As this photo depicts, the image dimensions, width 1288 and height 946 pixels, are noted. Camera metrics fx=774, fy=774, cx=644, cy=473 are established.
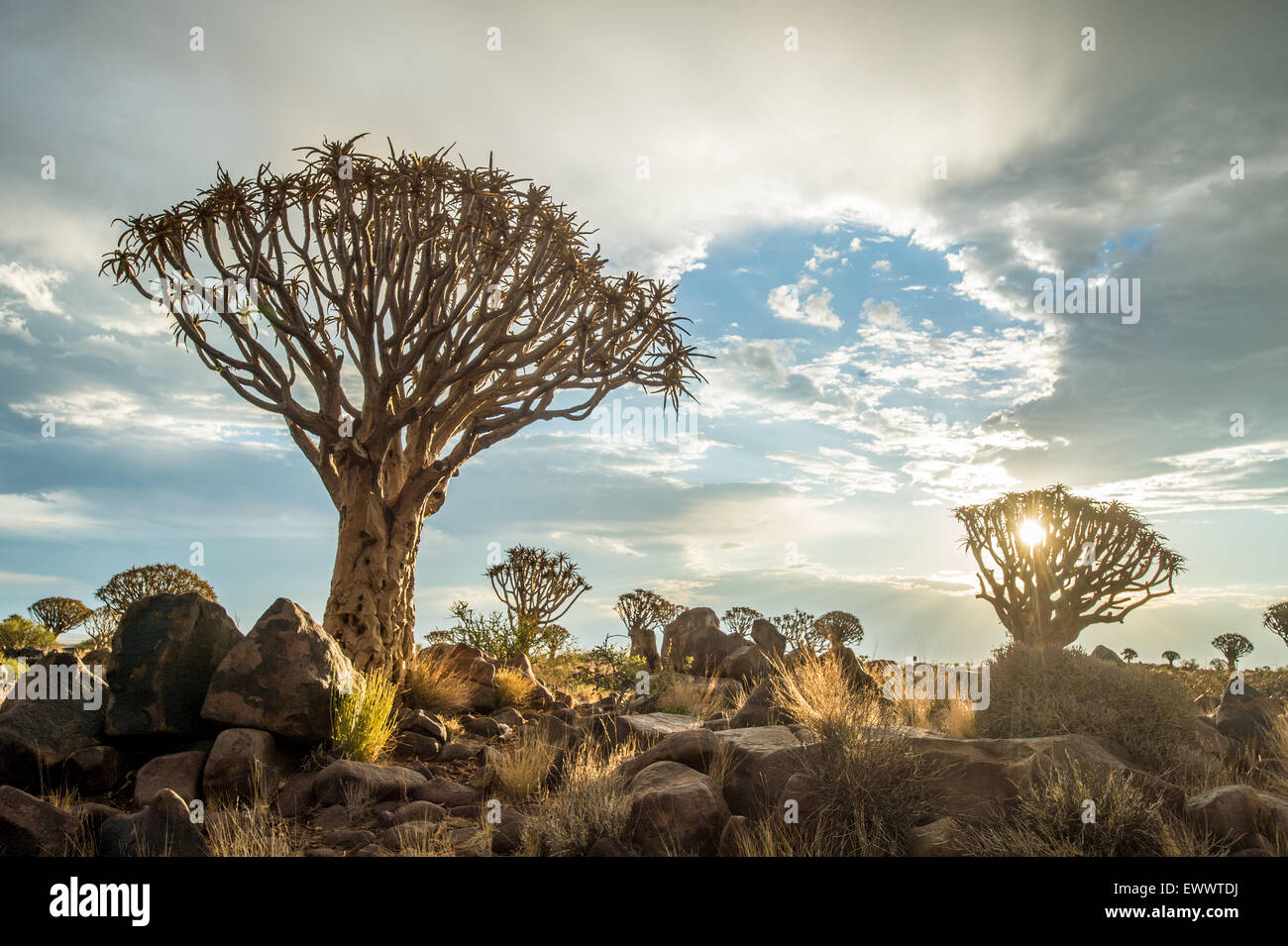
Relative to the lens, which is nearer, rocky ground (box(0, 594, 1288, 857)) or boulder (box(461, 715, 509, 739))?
rocky ground (box(0, 594, 1288, 857))

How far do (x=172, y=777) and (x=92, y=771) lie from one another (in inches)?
34.7

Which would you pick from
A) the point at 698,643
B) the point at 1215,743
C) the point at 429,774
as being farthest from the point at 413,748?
the point at 1215,743

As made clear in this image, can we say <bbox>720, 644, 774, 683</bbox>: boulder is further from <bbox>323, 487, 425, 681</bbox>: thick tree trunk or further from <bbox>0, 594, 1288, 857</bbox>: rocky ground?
<bbox>323, 487, 425, 681</bbox>: thick tree trunk

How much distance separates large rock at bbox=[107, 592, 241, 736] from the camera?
7.20 meters

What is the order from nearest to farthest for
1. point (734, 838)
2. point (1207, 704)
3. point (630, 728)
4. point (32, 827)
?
point (734, 838)
point (32, 827)
point (630, 728)
point (1207, 704)

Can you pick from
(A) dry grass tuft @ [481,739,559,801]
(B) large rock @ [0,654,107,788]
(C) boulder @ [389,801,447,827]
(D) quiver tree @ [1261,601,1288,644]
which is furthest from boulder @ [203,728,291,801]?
(D) quiver tree @ [1261,601,1288,644]

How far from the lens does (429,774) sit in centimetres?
773

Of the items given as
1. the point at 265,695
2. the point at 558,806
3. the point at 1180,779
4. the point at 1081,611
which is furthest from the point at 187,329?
the point at 1081,611

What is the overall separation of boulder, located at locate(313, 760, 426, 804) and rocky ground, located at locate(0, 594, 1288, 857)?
20 mm

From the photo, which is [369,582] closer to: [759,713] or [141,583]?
[759,713]

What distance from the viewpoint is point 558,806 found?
5.64 meters

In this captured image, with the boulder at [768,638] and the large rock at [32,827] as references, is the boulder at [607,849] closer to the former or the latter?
the large rock at [32,827]

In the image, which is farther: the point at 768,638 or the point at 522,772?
the point at 768,638
